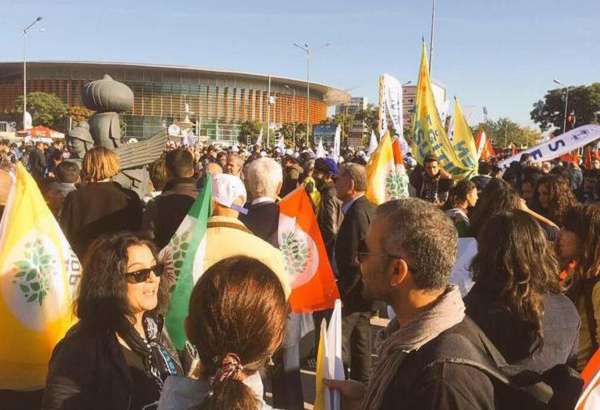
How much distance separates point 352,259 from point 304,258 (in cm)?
78

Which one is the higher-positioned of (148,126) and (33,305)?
(148,126)

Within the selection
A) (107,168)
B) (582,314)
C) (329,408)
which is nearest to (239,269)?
(329,408)

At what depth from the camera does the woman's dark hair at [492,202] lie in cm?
408

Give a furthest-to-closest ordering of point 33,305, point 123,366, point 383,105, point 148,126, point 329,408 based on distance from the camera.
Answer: point 148,126
point 383,105
point 33,305
point 123,366
point 329,408

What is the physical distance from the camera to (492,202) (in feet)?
13.5

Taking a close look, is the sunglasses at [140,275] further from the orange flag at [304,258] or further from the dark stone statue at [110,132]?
the dark stone statue at [110,132]

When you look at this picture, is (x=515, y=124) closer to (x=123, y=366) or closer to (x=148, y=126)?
(x=148, y=126)

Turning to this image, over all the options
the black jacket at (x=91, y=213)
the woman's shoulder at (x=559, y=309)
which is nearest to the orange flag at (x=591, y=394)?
the woman's shoulder at (x=559, y=309)

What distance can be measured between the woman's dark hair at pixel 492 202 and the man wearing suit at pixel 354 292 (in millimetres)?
763

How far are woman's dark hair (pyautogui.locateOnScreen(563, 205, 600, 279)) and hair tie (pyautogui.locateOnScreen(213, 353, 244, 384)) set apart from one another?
7.18 ft

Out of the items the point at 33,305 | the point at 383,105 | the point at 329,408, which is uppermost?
the point at 383,105

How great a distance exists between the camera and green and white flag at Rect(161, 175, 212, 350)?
279cm

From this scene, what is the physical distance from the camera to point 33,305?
2535 millimetres

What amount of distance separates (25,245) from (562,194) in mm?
4250
